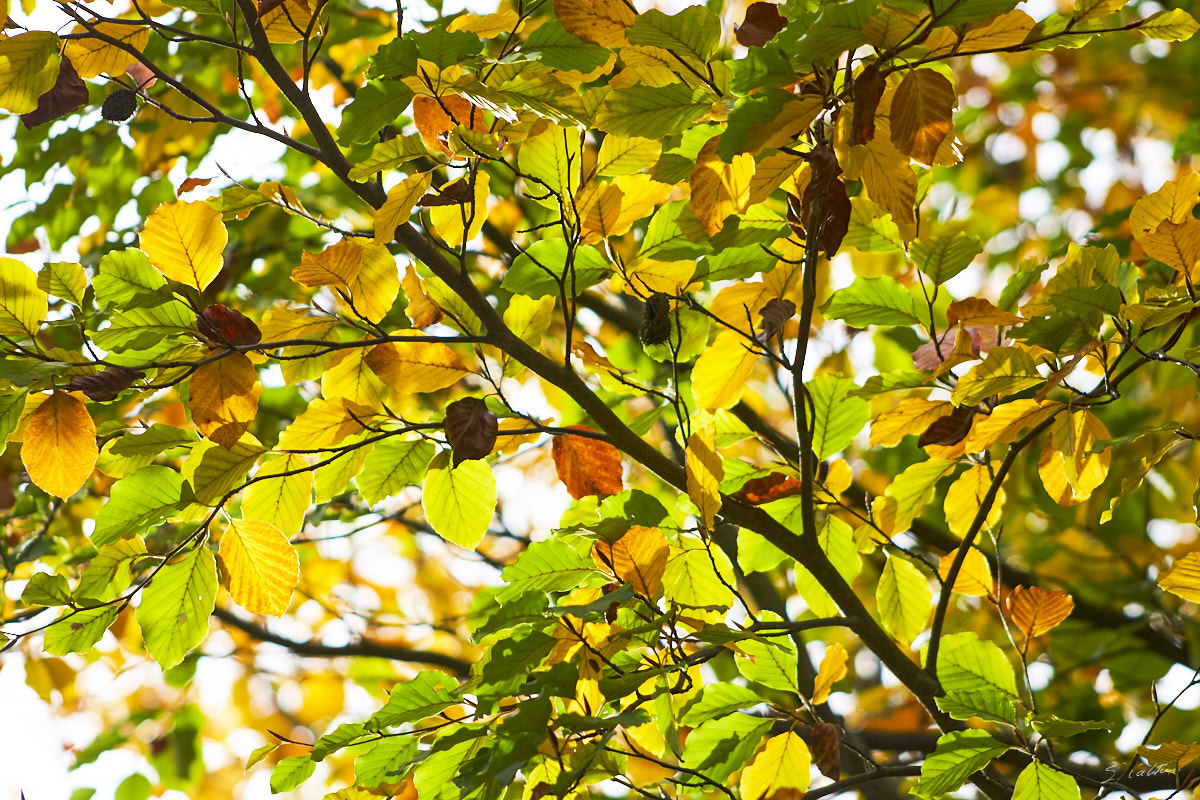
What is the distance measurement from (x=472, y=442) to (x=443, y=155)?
256 mm

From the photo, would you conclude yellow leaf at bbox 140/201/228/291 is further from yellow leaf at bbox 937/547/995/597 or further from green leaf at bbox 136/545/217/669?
yellow leaf at bbox 937/547/995/597

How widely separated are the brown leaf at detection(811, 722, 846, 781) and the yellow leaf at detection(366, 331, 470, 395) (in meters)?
0.47

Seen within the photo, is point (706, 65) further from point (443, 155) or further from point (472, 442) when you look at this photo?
point (472, 442)

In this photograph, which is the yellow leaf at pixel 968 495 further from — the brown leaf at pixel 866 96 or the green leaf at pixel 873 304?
the brown leaf at pixel 866 96

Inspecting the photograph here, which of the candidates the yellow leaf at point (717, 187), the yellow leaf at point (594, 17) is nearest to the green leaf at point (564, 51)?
the yellow leaf at point (594, 17)

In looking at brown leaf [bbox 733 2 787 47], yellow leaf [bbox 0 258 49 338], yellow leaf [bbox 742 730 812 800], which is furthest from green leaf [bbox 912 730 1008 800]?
yellow leaf [bbox 0 258 49 338]

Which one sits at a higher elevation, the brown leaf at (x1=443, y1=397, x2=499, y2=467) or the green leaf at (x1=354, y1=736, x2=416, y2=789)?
the brown leaf at (x1=443, y1=397, x2=499, y2=467)

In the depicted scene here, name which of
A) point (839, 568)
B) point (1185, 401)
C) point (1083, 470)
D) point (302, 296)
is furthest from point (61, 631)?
point (1185, 401)

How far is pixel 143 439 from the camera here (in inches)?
30.8

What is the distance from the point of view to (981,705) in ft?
2.49

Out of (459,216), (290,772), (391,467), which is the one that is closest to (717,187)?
(459,216)

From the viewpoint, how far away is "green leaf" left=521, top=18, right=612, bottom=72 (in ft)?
2.27

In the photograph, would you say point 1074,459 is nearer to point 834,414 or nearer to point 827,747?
point 834,414

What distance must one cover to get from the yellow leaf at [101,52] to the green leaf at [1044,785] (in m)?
1.02
